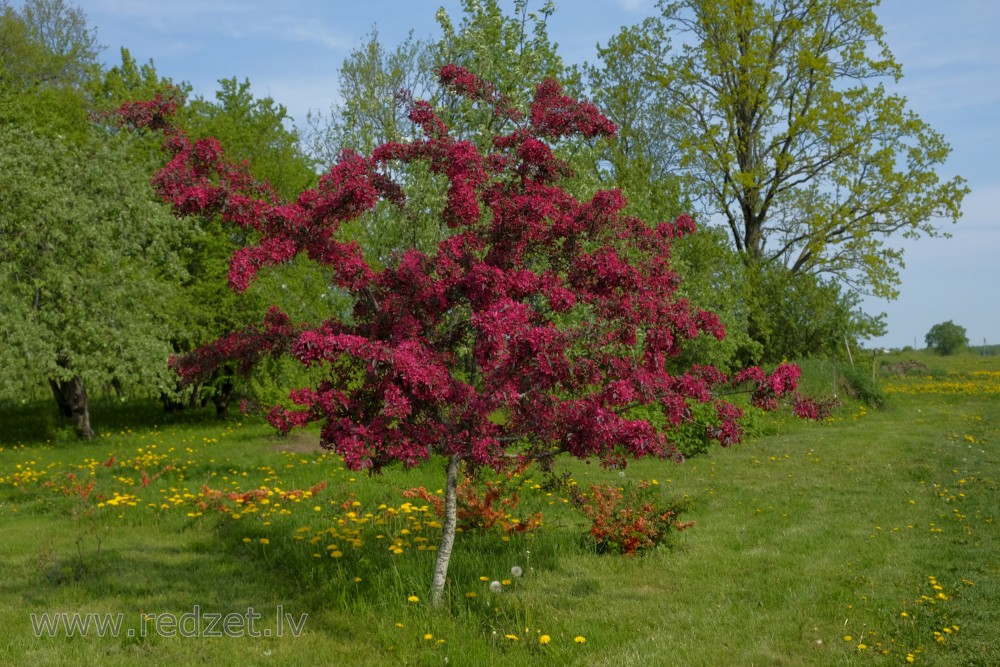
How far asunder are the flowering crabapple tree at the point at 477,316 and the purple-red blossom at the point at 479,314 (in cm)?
2

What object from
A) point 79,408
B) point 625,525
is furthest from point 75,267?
point 625,525

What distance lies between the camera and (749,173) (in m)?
26.0

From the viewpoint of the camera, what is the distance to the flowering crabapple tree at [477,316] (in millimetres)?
6090

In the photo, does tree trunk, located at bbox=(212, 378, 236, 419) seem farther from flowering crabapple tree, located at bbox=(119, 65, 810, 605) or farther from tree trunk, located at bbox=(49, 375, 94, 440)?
flowering crabapple tree, located at bbox=(119, 65, 810, 605)

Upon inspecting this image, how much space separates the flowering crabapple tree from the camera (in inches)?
240

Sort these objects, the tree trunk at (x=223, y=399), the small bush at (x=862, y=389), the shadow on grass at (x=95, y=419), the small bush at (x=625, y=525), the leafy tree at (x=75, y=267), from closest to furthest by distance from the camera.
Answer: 1. the small bush at (x=625, y=525)
2. the leafy tree at (x=75, y=267)
3. the shadow on grass at (x=95, y=419)
4. the small bush at (x=862, y=389)
5. the tree trunk at (x=223, y=399)

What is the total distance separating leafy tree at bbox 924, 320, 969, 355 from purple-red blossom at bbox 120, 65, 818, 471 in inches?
2687

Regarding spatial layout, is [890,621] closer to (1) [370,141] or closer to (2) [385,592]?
(2) [385,592]

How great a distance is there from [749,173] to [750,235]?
9.04 ft

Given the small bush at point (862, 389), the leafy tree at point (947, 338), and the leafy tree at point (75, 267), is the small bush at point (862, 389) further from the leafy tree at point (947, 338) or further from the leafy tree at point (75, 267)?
the leafy tree at point (947, 338)

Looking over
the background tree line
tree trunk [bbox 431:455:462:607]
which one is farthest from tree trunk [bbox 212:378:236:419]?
tree trunk [bbox 431:455:462:607]

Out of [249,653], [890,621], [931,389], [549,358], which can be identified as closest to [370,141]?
[549,358]

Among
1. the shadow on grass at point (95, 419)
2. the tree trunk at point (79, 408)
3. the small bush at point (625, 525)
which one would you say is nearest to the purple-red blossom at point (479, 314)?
the small bush at point (625, 525)

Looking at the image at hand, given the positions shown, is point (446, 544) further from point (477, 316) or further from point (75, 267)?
point (75, 267)
